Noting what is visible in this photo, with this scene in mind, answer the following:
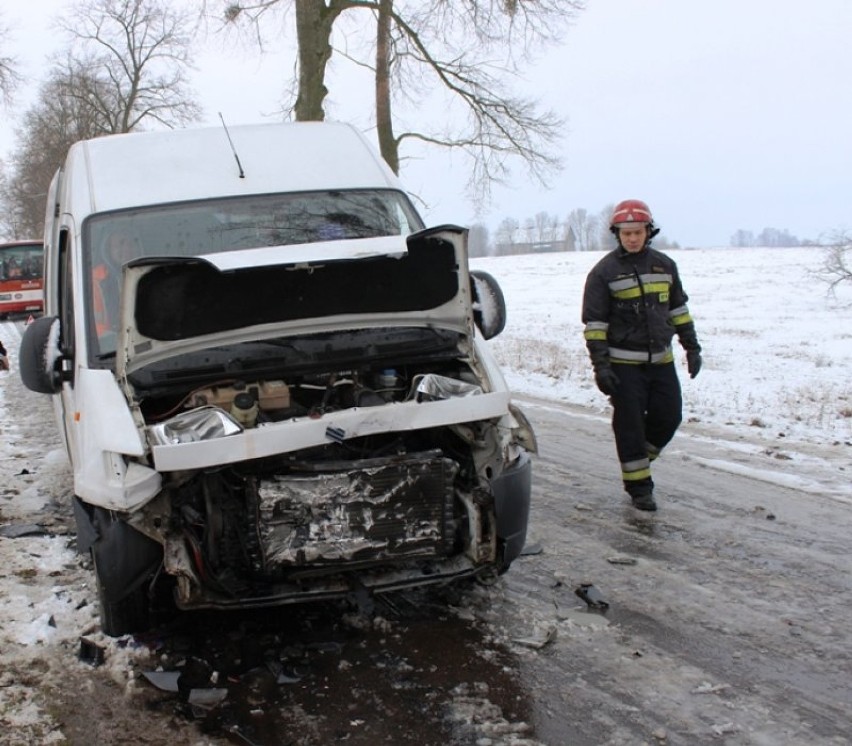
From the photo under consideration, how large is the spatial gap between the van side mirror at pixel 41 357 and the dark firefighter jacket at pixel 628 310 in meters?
3.31

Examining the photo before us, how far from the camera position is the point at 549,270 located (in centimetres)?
5275

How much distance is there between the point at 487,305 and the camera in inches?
Result: 192

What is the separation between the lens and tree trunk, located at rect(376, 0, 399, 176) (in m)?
16.4

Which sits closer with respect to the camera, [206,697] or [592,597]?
[206,697]

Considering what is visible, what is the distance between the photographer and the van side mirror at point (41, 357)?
164 inches

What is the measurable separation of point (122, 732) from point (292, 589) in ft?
2.88

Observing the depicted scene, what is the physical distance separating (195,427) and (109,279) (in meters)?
1.32

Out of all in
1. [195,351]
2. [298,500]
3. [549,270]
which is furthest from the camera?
[549,270]

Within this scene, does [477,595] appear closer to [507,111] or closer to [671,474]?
[671,474]

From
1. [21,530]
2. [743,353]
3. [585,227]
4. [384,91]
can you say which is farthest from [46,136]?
[585,227]

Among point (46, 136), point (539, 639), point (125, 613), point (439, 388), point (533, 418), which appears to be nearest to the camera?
point (125, 613)

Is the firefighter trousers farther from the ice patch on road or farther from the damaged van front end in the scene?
the damaged van front end

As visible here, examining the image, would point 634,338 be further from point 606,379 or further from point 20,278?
point 20,278

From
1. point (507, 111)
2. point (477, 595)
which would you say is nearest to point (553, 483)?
point (477, 595)
